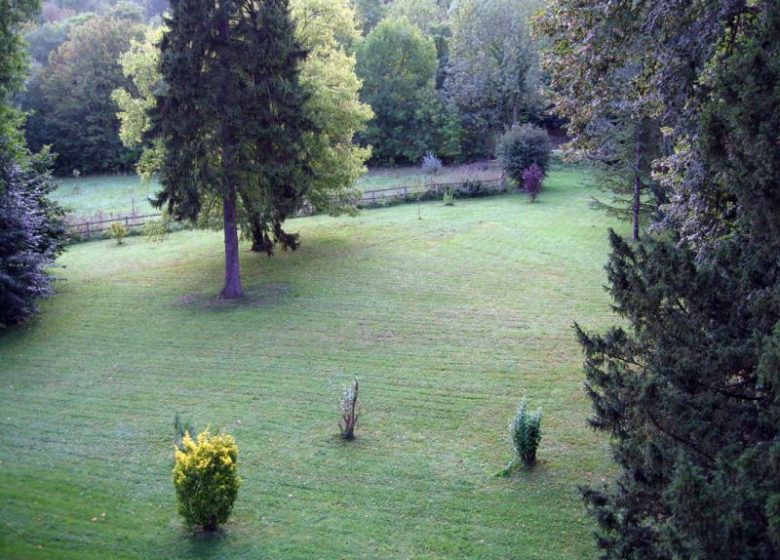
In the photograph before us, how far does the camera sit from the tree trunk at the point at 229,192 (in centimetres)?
2214

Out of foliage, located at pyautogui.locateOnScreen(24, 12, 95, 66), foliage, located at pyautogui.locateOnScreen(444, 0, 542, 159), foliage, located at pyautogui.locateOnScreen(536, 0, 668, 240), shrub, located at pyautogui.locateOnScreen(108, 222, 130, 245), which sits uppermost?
foliage, located at pyautogui.locateOnScreen(24, 12, 95, 66)

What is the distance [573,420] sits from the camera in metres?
13.7

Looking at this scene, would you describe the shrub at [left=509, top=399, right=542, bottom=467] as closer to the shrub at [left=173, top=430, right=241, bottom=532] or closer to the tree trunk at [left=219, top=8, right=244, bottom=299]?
the shrub at [left=173, top=430, right=241, bottom=532]

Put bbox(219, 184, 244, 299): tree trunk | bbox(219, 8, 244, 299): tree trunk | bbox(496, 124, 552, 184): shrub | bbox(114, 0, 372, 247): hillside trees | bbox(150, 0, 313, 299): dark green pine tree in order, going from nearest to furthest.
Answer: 1. bbox(150, 0, 313, 299): dark green pine tree
2. bbox(219, 8, 244, 299): tree trunk
3. bbox(219, 184, 244, 299): tree trunk
4. bbox(114, 0, 372, 247): hillside trees
5. bbox(496, 124, 552, 184): shrub

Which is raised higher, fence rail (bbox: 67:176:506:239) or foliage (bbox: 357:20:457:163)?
foliage (bbox: 357:20:457:163)

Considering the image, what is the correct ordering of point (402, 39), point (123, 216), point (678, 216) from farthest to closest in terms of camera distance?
point (402, 39) → point (123, 216) → point (678, 216)

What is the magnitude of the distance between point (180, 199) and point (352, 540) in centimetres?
1531

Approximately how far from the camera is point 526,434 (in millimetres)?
11852

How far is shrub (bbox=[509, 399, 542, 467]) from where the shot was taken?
38.9ft

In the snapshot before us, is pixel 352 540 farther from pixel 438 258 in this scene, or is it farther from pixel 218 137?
pixel 438 258

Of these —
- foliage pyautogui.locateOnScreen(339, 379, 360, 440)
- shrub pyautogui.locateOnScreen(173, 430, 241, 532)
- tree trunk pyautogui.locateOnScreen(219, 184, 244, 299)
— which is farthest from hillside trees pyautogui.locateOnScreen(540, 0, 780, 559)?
tree trunk pyautogui.locateOnScreen(219, 184, 244, 299)

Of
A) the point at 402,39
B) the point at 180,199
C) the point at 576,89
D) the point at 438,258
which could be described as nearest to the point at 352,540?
the point at 576,89

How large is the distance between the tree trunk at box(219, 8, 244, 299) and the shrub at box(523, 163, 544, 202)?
73.0 feet

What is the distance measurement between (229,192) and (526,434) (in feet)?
45.2
